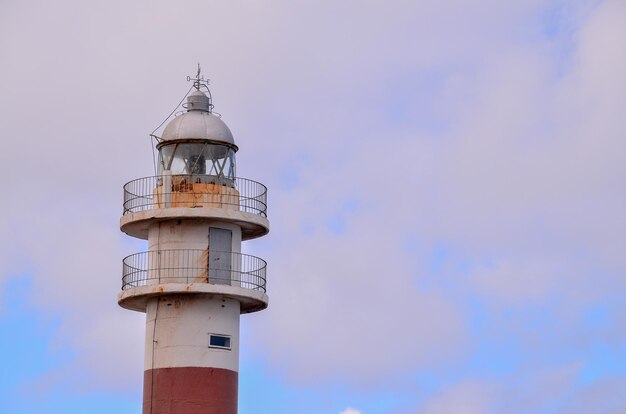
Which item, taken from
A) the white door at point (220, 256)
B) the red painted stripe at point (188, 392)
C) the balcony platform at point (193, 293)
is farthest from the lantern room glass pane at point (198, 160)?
the red painted stripe at point (188, 392)

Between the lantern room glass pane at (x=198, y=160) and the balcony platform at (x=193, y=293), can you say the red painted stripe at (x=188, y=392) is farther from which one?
the lantern room glass pane at (x=198, y=160)

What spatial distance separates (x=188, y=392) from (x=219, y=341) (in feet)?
5.39

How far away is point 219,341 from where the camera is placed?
53.1 m

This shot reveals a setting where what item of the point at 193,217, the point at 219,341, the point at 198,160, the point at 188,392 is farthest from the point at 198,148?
the point at 188,392

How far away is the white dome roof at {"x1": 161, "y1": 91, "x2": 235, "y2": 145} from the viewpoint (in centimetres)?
5400

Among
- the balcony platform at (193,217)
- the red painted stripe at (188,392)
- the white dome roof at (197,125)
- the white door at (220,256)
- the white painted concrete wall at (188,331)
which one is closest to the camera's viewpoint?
the red painted stripe at (188,392)

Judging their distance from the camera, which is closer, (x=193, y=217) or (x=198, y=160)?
(x=193, y=217)

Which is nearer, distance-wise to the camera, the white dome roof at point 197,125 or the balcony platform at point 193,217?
the balcony platform at point 193,217

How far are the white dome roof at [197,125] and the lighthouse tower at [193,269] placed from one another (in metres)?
0.03

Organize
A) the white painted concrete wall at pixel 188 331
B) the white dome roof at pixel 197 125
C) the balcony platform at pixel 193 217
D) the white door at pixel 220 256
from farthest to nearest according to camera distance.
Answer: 1. the white dome roof at pixel 197 125
2. the white door at pixel 220 256
3. the balcony platform at pixel 193 217
4. the white painted concrete wall at pixel 188 331

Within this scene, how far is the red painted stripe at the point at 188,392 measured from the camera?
52250 mm

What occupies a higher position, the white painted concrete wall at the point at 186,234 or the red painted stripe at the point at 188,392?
the white painted concrete wall at the point at 186,234

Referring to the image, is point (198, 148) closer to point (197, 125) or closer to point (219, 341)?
point (197, 125)

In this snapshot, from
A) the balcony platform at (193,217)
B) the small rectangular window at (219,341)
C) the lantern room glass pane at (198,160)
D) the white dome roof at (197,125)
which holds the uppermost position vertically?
the white dome roof at (197,125)
